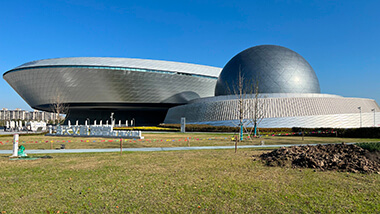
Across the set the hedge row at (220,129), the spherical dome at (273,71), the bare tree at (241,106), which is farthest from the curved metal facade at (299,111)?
the spherical dome at (273,71)

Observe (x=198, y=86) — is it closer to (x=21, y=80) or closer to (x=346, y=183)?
(x=21, y=80)

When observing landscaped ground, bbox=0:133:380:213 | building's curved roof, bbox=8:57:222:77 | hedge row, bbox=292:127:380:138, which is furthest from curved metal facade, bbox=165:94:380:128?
landscaped ground, bbox=0:133:380:213

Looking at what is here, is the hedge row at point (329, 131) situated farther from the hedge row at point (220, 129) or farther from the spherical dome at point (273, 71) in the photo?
the spherical dome at point (273, 71)

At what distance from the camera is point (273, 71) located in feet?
143

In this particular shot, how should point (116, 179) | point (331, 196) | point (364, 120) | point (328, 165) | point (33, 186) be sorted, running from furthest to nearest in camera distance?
point (364, 120), point (328, 165), point (116, 179), point (33, 186), point (331, 196)

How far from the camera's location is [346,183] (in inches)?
304

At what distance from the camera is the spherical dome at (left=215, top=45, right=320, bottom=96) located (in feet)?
142

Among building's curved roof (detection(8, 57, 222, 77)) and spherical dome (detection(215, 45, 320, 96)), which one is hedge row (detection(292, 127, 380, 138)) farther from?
building's curved roof (detection(8, 57, 222, 77))

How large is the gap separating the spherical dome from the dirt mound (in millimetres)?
31468

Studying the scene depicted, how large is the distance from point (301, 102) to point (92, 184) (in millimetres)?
38225

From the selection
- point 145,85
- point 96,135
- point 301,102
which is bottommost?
point 96,135

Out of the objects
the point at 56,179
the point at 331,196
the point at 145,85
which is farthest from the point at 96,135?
the point at 145,85

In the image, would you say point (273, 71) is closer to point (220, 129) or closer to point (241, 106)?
point (220, 129)

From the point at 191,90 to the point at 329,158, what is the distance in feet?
218
